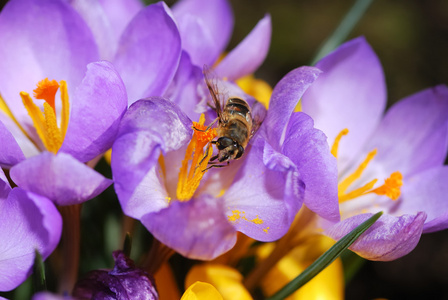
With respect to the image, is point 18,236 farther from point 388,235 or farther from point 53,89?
point 388,235

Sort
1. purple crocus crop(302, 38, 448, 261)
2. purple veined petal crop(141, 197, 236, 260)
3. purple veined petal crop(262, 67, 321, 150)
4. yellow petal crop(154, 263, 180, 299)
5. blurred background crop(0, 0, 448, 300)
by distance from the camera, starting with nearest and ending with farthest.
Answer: purple veined petal crop(141, 197, 236, 260) < purple veined petal crop(262, 67, 321, 150) < yellow petal crop(154, 263, 180, 299) < purple crocus crop(302, 38, 448, 261) < blurred background crop(0, 0, 448, 300)

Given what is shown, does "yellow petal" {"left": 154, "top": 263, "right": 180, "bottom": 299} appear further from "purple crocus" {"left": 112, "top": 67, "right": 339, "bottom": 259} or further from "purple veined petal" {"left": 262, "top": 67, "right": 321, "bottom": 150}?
"purple veined petal" {"left": 262, "top": 67, "right": 321, "bottom": 150}

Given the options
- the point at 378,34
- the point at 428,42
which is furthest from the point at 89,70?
the point at 428,42

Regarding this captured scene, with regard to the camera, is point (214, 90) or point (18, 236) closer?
point (18, 236)

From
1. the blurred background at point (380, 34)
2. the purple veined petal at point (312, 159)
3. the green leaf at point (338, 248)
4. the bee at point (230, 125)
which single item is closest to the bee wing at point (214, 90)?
the bee at point (230, 125)

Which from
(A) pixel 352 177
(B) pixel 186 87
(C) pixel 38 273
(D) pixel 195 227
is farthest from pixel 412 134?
(C) pixel 38 273

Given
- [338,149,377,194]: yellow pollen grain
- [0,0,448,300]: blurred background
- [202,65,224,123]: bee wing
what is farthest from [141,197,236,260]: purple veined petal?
[0,0,448,300]: blurred background
